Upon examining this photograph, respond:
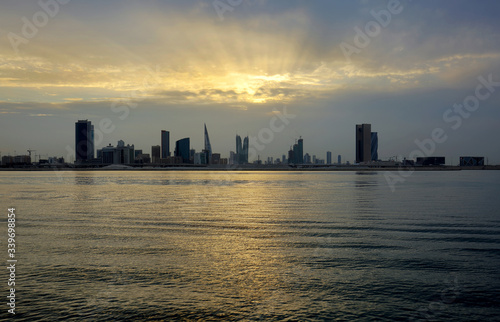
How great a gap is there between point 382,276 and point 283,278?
4.70 metres

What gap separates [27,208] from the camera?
156 feet

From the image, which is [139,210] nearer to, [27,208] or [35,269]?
[27,208]

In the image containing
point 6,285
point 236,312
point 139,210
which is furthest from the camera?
point 139,210

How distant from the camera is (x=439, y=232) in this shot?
101 ft

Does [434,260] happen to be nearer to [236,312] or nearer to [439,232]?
[439,232]

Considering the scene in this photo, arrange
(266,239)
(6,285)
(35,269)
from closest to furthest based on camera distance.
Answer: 1. (6,285)
2. (35,269)
3. (266,239)

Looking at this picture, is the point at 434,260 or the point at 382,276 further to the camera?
the point at 434,260

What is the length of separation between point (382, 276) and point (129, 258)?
13.5 metres

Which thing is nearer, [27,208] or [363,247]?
[363,247]

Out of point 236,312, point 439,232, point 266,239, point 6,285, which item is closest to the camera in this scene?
point 236,312

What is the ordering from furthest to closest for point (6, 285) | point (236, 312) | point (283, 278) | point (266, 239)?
point (266, 239) → point (283, 278) → point (6, 285) → point (236, 312)

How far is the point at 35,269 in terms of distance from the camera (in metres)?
20.3

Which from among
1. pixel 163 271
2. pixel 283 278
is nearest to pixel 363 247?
pixel 283 278

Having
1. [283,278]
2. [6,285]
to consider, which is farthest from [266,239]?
[6,285]
